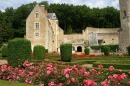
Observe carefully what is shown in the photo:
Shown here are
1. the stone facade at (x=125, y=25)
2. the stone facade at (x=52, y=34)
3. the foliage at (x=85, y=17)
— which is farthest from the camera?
the foliage at (x=85, y=17)

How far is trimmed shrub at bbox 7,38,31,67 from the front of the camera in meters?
11.5

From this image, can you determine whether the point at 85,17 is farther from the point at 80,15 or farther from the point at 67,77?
the point at 67,77

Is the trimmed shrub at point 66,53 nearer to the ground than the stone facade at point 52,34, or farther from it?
nearer to the ground

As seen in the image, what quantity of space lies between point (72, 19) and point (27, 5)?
13349mm

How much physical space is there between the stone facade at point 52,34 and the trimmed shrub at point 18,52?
64.3ft

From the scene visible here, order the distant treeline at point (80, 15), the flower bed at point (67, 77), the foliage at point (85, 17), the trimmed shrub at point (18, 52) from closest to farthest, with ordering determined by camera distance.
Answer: the flower bed at point (67, 77) → the trimmed shrub at point (18, 52) → the distant treeline at point (80, 15) → the foliage at point (85, 17)

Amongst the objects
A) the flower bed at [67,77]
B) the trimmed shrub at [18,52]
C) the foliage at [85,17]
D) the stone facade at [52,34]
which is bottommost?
the flower bed at [67,77]

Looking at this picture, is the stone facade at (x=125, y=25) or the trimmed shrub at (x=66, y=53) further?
the stone facade at (x=125, y=25)

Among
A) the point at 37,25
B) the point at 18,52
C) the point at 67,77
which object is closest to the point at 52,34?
the point at 37,25

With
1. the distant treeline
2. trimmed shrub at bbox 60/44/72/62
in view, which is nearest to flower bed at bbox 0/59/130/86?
trimmed shrub at bbox 60/44/72/62

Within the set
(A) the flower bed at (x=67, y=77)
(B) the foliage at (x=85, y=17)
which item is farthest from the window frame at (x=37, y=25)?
(A) the flower bed at (x=67, y=77)

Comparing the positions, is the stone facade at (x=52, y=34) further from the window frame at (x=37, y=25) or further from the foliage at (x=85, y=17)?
the foliage at (x=85, y=17)

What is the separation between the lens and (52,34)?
3662 centimetres

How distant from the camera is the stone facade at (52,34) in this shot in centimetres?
3209
